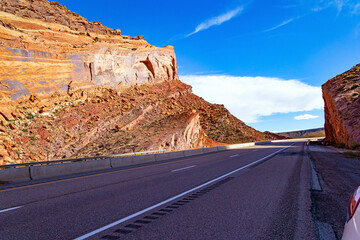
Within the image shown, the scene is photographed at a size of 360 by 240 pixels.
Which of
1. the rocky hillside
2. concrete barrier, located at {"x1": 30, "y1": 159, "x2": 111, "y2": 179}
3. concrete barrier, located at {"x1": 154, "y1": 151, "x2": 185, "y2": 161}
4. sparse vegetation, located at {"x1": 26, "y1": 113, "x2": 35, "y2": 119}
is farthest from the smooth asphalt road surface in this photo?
sparse vegetation, located at {"x1": 26, "y1": 113, "x2": 35, "y2": 119}

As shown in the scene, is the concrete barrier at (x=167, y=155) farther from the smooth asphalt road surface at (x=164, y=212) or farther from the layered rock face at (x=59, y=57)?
the layered rock face at (x=59, y=57)

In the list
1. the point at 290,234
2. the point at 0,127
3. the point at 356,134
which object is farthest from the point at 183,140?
the point at 290,234

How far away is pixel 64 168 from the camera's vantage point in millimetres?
12922

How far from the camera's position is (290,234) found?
361cm

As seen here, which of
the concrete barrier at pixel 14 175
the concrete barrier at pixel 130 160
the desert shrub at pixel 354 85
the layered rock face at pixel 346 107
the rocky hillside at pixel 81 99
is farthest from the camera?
the rocky hillside at pixel 81 99

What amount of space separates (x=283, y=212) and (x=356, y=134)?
2396cm

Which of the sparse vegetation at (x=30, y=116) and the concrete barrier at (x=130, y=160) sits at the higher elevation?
the sparse vegetation at (x=30, y=116)

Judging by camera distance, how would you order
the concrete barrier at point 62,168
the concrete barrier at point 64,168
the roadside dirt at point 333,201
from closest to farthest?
the roadside dirt at point 333,201 → the concrete barrier at point 62,168 → the concrete barrier at point 64,168

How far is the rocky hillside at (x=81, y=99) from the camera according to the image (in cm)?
3594

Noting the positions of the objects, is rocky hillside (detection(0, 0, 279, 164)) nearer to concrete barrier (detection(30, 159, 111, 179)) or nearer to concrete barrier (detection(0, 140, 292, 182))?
concrete barrier (detection(0, 140, 292, 182))

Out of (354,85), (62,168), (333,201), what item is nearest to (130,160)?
(62,168)

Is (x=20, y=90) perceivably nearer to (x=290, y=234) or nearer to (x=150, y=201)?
(x=150, y=201)

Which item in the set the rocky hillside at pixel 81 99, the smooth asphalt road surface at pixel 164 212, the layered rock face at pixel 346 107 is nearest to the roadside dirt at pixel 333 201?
the smooth asphalt road surface at pixel 164 212

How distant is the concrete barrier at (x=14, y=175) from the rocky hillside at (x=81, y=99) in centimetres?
2096
